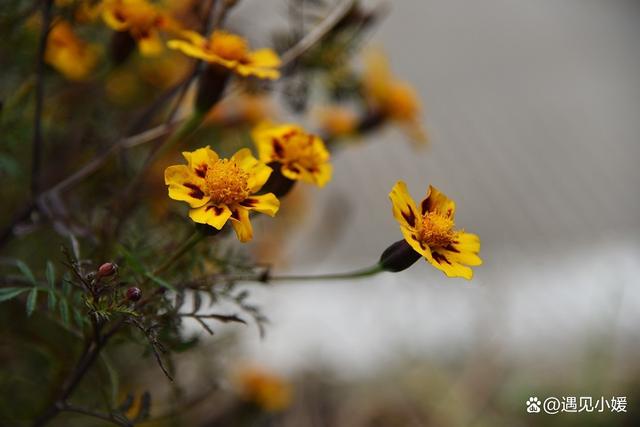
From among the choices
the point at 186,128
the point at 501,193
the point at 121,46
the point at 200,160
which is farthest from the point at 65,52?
the point at 501,193

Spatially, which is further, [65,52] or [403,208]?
[65,52]

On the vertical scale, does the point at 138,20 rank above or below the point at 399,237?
above

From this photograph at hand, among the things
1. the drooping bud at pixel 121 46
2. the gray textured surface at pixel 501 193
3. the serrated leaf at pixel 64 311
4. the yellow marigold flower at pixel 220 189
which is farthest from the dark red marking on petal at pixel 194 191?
the gray textured surface at pixel 501 193

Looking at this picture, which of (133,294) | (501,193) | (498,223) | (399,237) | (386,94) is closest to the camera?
(133,294)

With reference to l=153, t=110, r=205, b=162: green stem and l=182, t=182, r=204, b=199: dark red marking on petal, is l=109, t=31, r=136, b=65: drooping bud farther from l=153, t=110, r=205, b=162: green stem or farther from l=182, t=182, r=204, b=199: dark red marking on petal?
l=182, t=182, r=204, b=199: dark red marking on petal

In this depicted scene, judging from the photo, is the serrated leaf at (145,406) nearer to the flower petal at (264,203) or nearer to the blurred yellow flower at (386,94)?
the flower petal at (264,203)

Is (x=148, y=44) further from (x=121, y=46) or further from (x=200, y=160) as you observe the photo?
(x=200, y=160)
